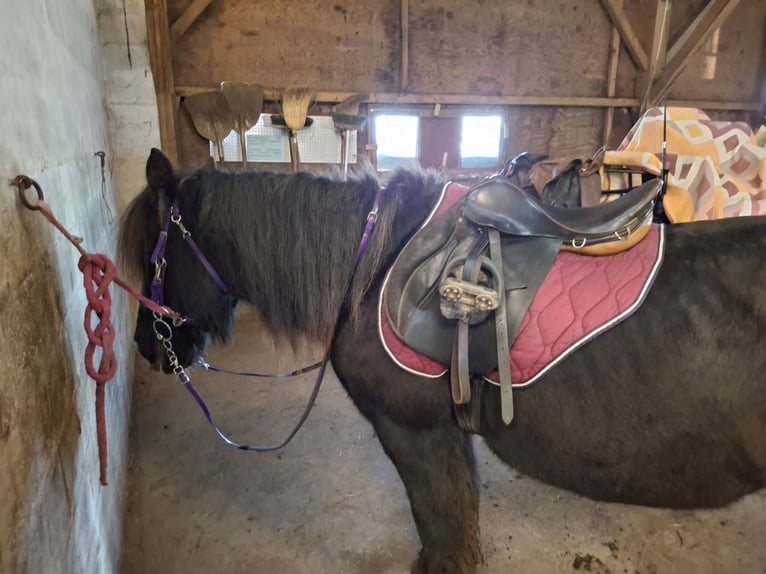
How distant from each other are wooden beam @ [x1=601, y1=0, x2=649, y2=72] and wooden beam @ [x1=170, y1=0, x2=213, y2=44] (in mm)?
3580

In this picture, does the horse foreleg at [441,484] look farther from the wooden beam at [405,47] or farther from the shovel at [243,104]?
the wooden beam at [405,47]

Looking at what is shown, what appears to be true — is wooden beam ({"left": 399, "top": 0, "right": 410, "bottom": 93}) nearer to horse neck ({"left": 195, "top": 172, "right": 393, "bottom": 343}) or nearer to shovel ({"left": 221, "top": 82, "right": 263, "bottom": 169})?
shovel ({"left": 221, "top": 82, "right": 263, "bottom": 169})

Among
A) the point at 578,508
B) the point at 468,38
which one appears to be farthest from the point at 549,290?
the point at 468,38

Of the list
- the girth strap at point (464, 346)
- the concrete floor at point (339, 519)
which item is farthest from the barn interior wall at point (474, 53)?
the girth strap at point (464, 346)

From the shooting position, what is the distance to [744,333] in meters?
1.00

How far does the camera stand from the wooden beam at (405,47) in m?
4.02

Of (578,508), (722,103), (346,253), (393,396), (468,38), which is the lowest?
(578,508)

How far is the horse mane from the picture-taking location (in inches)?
49.4

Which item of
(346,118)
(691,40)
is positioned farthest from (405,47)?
(691,40)

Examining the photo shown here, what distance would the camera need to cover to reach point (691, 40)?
13.7 ft

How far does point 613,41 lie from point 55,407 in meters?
5.24

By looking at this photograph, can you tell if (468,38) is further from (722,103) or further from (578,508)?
(578,508)

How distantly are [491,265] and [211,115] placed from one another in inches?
136

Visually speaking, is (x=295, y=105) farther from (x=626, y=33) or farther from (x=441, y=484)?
(x=441, y=484)
